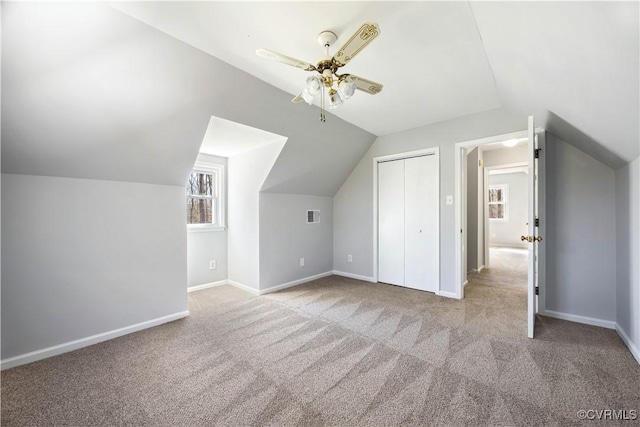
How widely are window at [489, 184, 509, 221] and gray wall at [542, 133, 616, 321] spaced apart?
21.4 ft

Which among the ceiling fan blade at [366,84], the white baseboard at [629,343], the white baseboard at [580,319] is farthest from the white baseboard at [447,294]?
the ceiling fan blade at [366,84]

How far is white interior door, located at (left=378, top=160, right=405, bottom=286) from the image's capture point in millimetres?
4070

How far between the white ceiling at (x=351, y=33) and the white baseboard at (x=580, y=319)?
2.51 metres

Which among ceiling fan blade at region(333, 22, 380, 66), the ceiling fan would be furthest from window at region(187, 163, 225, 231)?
ceiling fan blade at region(333, 22, 380, 66)

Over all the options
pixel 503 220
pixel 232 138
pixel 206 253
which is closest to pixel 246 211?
pixel 206 253

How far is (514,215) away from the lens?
8266 mm

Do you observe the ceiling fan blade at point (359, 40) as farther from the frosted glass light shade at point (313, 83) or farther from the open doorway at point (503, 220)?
the open doorway at point (503, 220)

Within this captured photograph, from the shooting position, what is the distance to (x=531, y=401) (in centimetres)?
160

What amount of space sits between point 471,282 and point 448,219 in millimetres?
1428

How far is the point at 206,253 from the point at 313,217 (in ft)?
5.97

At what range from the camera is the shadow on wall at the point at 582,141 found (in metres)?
2.24

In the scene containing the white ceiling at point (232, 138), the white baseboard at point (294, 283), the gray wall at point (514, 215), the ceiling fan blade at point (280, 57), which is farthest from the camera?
the gray wall at point (514, 215)

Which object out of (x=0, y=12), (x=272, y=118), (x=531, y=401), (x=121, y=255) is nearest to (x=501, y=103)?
(x=272, y=118)

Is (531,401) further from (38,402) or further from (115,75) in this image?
(115,75)
